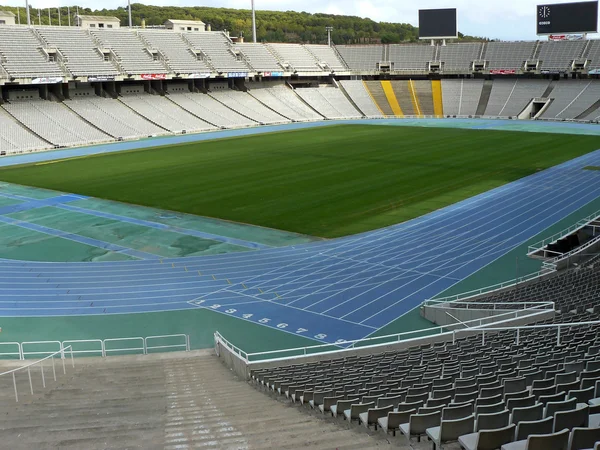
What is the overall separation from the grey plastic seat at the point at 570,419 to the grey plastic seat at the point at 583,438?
1.62 feet

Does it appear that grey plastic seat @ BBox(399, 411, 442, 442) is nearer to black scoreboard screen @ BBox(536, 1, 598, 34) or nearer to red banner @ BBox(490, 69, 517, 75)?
black scoreboard screen @ BBox(536, 1, 598, 34)

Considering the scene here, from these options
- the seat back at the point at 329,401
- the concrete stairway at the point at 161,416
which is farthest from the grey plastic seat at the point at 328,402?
the concrete stairway at the point at 161,416

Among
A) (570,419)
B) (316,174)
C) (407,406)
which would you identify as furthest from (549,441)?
(316,174)

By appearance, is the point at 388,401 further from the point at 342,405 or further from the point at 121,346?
the point at 121,346

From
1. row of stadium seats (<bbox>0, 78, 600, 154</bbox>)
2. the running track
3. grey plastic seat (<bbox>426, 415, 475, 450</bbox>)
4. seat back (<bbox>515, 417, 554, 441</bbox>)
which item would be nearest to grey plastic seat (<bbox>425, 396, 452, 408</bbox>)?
grey plastic seat (<bbox>426, 415, 475, 450</bbox>)

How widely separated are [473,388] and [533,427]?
2247 millimetres

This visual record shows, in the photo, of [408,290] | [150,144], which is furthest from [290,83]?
[408,290]

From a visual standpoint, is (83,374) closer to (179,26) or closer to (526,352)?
(526,352)

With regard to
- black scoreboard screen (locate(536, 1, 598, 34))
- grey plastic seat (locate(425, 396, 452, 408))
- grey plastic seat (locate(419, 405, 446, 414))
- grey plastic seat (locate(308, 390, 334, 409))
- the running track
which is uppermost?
black scoreboard screen (locate(536, 1, 598, 34))

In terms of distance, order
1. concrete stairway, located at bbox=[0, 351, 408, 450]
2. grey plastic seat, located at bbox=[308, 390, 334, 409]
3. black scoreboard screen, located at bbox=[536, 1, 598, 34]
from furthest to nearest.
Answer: black scoreboard screen, located at bbox=[536, 1, 598, 34] → grey plastic seat, located at bbox=[308, 390, 334, 409] → concrete stairway, located at bbox=[0, 351, 408, 450]

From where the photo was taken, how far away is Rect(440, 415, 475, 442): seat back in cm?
614

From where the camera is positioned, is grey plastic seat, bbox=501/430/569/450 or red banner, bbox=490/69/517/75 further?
red banner, bbox=490/69/517/75

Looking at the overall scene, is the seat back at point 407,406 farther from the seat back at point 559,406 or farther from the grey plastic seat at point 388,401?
the seat back at point 559,406

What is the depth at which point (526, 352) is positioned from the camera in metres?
10.4
